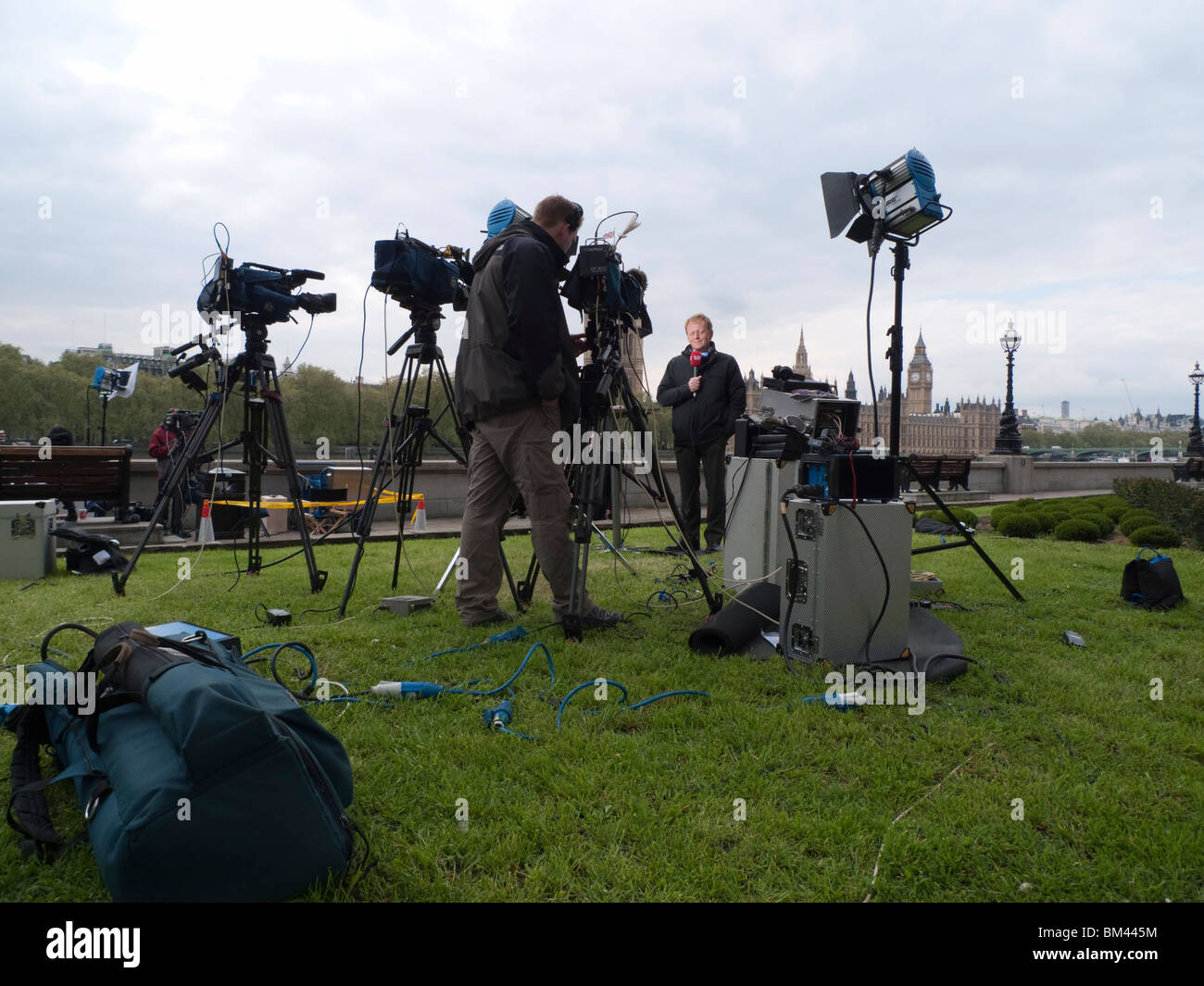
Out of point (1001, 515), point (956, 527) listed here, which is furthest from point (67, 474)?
point (1001, 515)

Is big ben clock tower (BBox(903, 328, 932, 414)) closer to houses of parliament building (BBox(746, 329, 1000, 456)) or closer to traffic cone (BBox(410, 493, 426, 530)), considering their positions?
houses of parliament building (BBox(746, 329, 1000, 456))

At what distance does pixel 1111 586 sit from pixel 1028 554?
1867 millimetres

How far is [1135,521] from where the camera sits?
928 centimetres

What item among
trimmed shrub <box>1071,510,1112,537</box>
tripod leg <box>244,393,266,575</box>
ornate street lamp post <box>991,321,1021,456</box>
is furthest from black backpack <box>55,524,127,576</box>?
ornate street lamp post <box>991,321,1021,456</box>

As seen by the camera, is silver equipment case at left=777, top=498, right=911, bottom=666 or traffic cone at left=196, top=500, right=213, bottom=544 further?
traffic cone at left=196, top=500, right=213, bottom=544

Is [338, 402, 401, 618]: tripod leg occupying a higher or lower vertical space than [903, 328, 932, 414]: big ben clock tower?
lower

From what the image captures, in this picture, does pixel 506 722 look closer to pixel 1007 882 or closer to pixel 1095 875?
pixel 1007 882

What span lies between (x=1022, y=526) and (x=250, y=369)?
9.41 metres

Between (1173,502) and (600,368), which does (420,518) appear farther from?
(1173,502)

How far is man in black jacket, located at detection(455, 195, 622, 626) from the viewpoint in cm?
406

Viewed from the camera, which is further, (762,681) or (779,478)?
(779,478)

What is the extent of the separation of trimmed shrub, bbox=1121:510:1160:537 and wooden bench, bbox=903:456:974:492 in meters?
5.73

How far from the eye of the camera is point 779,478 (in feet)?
16.6
